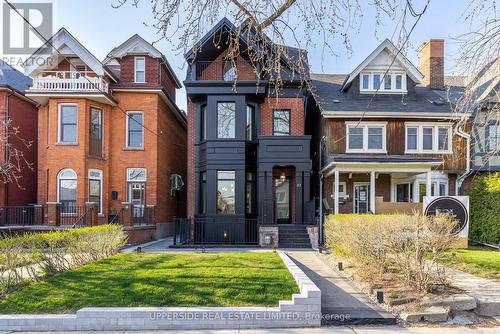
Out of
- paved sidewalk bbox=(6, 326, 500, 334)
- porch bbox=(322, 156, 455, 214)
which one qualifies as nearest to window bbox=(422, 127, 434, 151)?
porch bbox=(322, 156, 455, 214)

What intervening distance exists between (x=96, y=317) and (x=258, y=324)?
2.54 metres

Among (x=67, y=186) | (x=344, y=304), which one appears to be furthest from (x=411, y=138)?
(x=67, y=186)

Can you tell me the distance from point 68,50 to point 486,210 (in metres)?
20.8

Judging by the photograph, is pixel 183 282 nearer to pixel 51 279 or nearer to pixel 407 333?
pixel 51 279

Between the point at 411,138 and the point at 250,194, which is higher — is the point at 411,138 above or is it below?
above

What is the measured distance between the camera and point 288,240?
14.4m

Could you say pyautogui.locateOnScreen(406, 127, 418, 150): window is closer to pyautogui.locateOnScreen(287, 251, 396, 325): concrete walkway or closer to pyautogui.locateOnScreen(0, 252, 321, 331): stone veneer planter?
pyautogui.locateOnScreen(287, 251, 396, 325): concrete walkway

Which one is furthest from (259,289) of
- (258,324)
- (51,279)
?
(51,279)

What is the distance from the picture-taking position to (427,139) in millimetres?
17562

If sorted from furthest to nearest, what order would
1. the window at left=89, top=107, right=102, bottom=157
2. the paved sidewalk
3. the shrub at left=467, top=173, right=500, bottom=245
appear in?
1. the window at left=89, top=107, right=102, bottom=157
2. the shrub at left=467, top=173, right=500, bottom=245
3. the paved sidewalk

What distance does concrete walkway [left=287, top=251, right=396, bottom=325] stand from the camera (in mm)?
5426

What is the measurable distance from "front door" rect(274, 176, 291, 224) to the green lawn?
26.2 feet

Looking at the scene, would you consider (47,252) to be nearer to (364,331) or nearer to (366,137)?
(364,331)

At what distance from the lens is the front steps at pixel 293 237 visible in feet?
46.4
